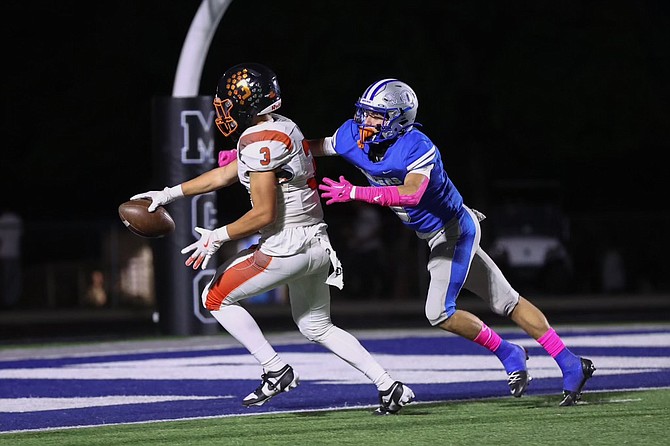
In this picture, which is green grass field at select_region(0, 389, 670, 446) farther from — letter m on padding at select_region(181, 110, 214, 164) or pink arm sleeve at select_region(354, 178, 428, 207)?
letter m on padding at select_region(181, 110, 214, 164)

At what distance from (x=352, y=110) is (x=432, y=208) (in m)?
17.8

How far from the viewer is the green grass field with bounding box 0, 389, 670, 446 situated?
24.1ft

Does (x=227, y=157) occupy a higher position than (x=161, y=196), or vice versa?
(x=227, y=157)

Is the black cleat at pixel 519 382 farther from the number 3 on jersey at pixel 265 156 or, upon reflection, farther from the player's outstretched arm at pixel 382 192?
the number 3 on jersey at pixel 265 156

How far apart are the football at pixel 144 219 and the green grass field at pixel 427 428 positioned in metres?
1.07

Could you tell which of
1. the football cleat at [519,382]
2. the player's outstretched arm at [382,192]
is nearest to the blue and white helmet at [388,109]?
the player's outstretched arm at [382,192]

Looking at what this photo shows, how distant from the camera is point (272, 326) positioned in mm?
18125

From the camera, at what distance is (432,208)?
8.62 m

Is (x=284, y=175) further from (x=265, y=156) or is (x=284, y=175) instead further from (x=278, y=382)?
(x=278, y=382)

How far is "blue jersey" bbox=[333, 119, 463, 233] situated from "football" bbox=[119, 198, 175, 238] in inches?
41.7

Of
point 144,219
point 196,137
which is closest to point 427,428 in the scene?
point 144,219

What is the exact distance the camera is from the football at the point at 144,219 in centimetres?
855

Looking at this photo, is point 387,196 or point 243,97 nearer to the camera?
point 387,196

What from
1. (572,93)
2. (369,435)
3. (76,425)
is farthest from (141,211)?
(572,93)
